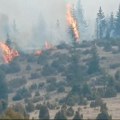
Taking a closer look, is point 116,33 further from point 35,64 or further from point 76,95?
point 76,95

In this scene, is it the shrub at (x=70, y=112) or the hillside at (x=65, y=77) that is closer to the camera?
the shrub at (x=70, y=112)

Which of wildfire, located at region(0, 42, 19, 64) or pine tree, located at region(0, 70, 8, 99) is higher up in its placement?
wildfire, located at region(0, 42, 19, 64)

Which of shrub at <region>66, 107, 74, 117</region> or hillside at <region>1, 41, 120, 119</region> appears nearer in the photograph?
shrub at <region>66, 107, 74, 117</region>

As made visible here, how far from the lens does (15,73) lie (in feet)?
360

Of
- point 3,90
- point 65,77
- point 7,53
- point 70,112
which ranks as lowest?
point 3,90

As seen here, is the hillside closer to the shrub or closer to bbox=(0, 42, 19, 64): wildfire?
the shrub

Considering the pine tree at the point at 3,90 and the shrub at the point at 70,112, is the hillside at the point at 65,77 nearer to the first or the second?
the pine tree at the point at 3,90

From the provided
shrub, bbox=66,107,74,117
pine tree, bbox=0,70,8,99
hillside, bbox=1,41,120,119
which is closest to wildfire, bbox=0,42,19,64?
hillside, bbox=1,41,120,119

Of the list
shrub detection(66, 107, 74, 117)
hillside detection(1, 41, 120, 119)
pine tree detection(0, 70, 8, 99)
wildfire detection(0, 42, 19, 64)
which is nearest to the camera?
shrub detection(66, 107, 74, 117)

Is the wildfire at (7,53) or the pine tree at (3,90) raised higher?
the wildfire at (7,53)

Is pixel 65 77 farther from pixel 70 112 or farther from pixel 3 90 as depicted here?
pixel 70 112

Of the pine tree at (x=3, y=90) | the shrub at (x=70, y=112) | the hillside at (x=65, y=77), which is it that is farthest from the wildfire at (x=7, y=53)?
the shrub at (x=70, y=112)

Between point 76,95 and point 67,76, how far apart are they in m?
18.5

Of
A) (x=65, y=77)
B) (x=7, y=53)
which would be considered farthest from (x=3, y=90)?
(x=7, y=53)
